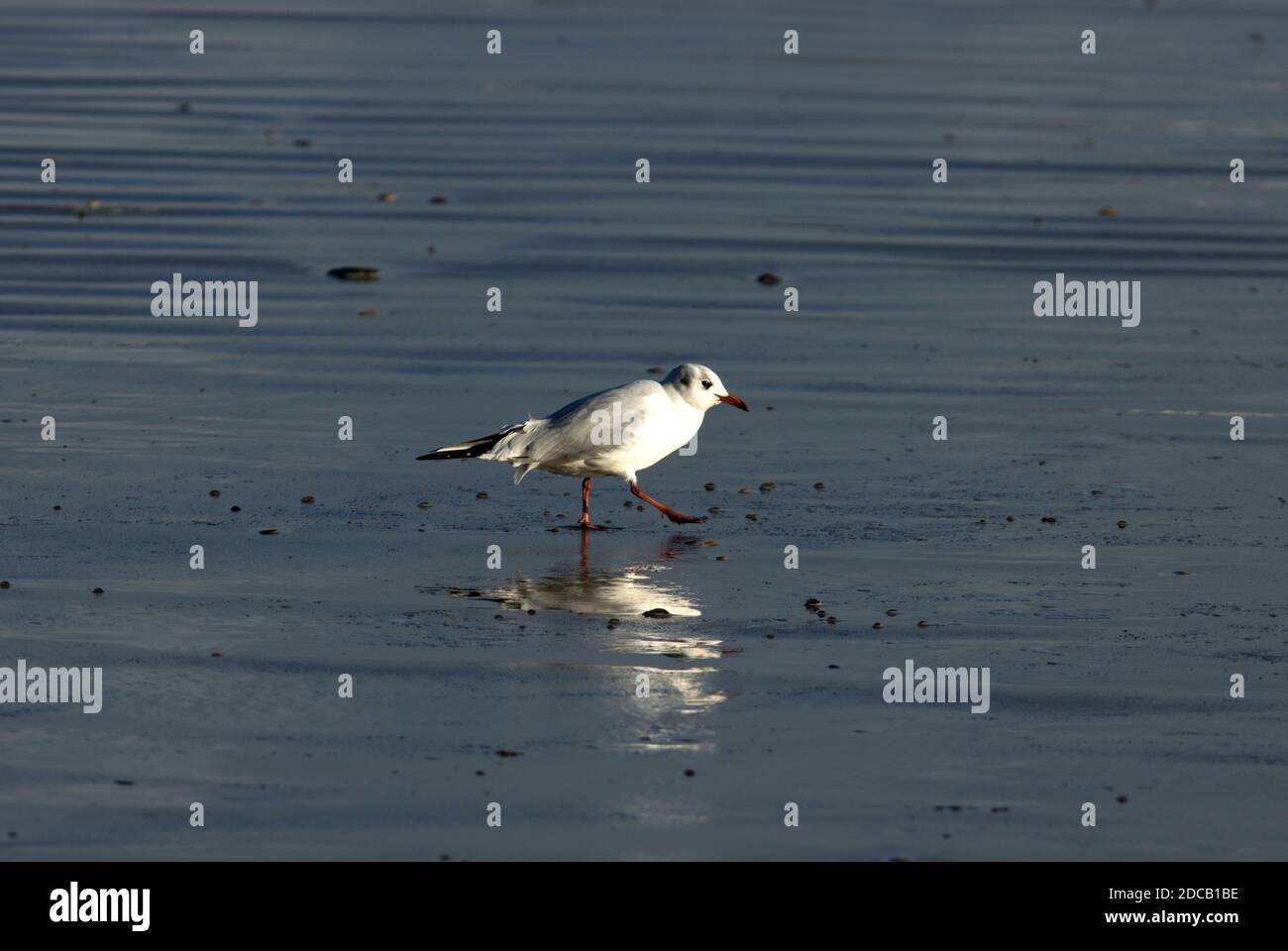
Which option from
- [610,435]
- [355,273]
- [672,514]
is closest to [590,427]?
[610,435]

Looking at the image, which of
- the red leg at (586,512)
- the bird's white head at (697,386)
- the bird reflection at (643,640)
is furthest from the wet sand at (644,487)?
the bird's white head at (697,386)

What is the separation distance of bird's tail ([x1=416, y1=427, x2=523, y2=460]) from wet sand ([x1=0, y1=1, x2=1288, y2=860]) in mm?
291

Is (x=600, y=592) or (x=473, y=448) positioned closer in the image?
(x=600, y=592)

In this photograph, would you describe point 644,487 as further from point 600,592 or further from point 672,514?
point 600,592

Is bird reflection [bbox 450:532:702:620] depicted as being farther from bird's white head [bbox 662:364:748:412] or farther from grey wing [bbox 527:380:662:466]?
bird's white head [bbox 662:364:748:412]

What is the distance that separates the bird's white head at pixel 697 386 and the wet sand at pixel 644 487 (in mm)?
577

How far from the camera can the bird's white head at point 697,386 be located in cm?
1073

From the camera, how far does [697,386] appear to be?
424 inches

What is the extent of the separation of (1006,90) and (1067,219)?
9.27 m

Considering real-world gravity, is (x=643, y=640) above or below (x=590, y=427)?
below

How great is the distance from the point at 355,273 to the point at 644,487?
5907mm

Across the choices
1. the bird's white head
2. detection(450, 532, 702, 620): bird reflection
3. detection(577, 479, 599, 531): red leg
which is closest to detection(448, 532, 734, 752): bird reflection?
detection(450, 532, 702, 620): bird reflection

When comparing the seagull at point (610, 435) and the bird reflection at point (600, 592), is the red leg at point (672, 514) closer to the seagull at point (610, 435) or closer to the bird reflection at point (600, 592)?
the seagull at point (610, 435)

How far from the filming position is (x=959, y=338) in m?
14.7
